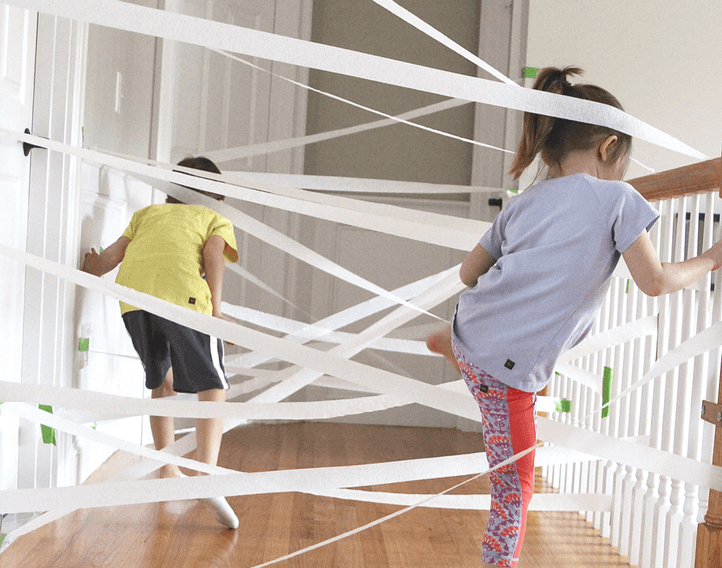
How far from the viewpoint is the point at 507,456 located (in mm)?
1355

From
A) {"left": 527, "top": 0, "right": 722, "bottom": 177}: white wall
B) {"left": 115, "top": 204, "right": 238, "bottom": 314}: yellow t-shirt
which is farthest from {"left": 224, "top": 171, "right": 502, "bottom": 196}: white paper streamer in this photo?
{"left": 527, "top": 0, "right": 722, "bottom": 177}: white wall

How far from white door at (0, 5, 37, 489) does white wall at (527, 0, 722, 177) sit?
2.06 m

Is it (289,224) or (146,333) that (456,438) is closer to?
(289,224)

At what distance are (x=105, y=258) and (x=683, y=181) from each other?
162cm

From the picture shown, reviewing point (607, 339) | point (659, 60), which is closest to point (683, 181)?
point (607, 339)

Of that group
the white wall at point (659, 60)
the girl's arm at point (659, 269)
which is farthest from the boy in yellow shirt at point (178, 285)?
the white wall at point (659, 60)

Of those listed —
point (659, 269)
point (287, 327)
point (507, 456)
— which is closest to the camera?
point (659, 269)

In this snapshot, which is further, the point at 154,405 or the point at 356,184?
the point at 356,184

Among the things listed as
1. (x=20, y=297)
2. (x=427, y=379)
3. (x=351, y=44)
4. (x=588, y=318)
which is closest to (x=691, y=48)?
(x=351, y=44)

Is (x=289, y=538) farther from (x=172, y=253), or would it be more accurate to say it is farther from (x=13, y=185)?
(x=13, y=185)

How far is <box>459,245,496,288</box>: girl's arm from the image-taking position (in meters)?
1.40

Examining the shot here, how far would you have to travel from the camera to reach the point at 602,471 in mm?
2168

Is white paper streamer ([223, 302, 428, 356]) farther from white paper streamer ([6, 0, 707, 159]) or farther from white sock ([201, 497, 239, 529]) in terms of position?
white paper streamer ([6, 0, 707, 159])

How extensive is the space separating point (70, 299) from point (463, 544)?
1.31m
